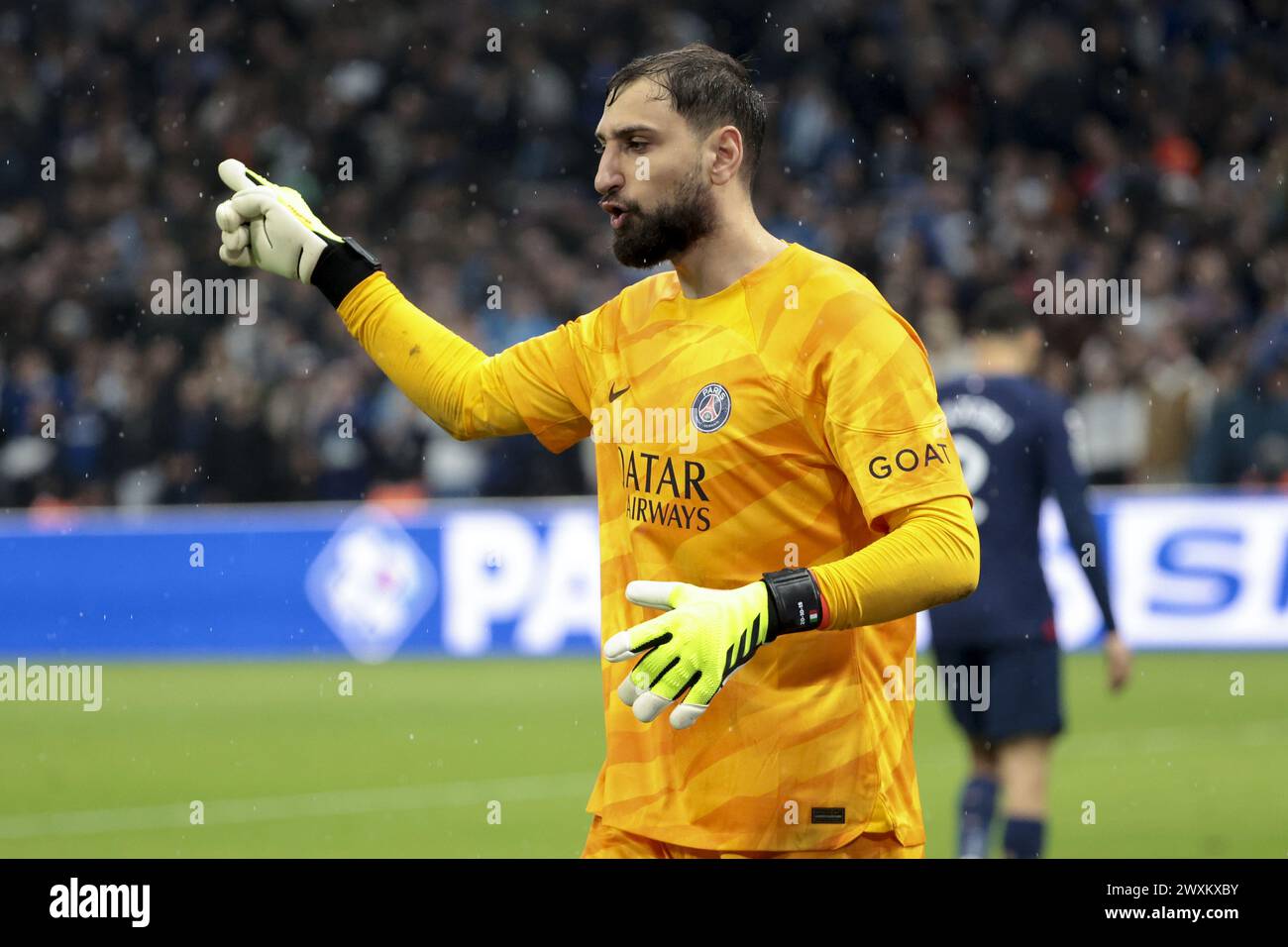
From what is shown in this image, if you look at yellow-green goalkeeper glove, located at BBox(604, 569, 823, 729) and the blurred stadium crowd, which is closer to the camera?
yellow-green goalkeeper glove, located at BBox(604, 569, 823, 729)

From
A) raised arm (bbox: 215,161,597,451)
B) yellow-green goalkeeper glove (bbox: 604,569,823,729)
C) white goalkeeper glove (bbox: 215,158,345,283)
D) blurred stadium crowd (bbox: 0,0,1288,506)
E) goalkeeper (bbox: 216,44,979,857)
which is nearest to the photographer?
yellow-green goalkeeper glove (bbox: 604,569,823,729)

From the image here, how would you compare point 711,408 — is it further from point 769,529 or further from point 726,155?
point 726,155

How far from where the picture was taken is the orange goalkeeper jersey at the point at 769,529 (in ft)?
12.0

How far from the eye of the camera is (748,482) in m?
3.74

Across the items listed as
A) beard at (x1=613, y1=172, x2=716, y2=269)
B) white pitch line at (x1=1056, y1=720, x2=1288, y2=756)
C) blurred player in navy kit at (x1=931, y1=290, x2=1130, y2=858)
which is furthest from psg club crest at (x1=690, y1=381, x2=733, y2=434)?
white pitch line at (x1=1056, y1=720, x2=1288, y2=756)

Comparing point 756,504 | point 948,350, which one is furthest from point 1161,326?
point 756,504

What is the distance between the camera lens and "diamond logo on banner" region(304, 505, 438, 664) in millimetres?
11805

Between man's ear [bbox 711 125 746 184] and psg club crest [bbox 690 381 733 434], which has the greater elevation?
man's ear [bbox 711 125 746 184]

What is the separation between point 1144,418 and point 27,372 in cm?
852

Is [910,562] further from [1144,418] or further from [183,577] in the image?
[1144,418]

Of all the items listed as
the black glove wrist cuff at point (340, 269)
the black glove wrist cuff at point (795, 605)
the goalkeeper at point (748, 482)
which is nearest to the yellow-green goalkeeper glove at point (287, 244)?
the black glove wrist cuff at point (340, 269)

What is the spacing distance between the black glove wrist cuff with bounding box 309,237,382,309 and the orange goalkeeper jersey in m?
0.79

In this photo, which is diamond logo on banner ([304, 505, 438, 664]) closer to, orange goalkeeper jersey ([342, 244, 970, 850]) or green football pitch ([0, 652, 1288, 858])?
green football pitch ([0, 652, 1288, 858])

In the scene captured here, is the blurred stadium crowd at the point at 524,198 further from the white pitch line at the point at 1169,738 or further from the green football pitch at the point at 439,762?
the white pitch line at the point at 1169,738
